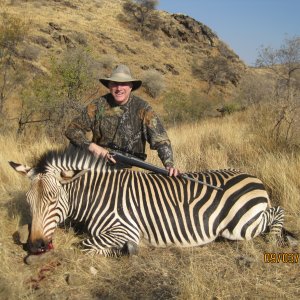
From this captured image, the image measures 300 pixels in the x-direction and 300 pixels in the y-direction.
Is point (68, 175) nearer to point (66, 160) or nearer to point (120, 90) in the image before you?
point (66, 160)

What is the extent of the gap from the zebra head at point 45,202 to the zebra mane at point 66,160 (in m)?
0.04

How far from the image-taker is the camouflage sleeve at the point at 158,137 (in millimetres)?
4707

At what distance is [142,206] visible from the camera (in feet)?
13.4

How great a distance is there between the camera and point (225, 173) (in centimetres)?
452

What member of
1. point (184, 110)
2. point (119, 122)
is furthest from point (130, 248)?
point (184, 110)

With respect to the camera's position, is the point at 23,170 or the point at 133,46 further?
the point at 133,46

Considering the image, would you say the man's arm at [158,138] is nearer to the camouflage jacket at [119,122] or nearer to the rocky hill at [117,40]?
the camouflage jacket at [119,122]

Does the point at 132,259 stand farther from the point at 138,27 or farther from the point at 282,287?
the point at 138,27

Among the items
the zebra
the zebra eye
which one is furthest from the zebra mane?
the zebra eye

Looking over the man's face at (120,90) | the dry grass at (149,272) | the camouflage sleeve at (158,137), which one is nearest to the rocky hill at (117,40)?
the man's face at (120,90)

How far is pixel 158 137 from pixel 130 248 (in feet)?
4.88

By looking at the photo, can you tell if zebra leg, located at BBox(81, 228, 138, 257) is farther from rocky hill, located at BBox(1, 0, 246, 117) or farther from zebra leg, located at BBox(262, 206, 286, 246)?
rocky hill, located at BBox(1, 0, 246, 117)

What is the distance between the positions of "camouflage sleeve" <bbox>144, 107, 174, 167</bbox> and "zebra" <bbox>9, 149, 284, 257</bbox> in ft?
1.45

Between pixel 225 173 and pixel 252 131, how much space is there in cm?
478
